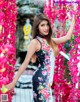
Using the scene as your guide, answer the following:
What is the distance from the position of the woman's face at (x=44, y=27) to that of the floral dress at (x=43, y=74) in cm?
7

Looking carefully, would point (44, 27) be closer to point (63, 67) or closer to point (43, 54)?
point (43, 54)

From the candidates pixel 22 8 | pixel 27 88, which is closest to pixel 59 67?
pixel 27 88

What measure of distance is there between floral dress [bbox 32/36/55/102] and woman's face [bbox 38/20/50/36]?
69 mm

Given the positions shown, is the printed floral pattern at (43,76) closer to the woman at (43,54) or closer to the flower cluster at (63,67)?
the woman at (43,54)

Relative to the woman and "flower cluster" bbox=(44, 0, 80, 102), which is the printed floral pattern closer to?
the woman

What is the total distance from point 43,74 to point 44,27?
0.42 meters

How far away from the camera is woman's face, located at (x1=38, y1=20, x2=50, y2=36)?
10.4 ft

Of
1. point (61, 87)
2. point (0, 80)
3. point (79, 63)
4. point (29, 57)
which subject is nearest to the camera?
point (0, 80)

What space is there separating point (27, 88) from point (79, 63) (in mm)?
4470

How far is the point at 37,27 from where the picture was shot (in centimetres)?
320

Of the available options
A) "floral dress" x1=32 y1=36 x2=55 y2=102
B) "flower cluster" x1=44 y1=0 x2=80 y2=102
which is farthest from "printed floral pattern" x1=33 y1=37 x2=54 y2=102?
"flower cluster" x1=44 y1=0 x2=80 y2=102

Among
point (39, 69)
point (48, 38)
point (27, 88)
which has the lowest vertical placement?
point (27, 88)

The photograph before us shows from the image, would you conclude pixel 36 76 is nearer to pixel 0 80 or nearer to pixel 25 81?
pixel 0 80

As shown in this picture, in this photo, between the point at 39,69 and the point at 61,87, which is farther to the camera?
the point at 61,87
